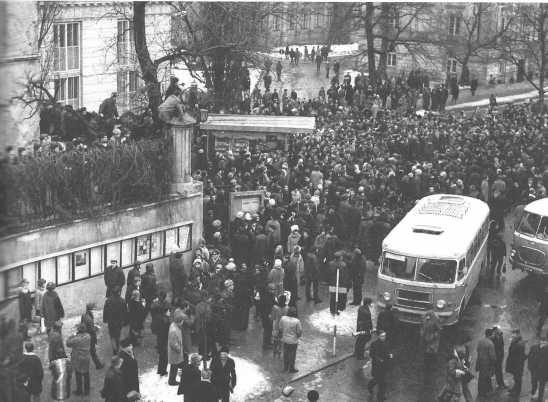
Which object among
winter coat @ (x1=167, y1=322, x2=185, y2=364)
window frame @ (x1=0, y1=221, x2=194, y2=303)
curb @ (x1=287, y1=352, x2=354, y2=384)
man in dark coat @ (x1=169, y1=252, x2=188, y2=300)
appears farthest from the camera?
man in dark coat @ (x1=169, y1=252, x2=188, y2=300)

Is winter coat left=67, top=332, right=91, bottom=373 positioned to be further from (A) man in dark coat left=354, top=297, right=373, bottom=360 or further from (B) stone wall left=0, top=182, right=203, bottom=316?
(A) man in dark coat left=354, top=297, right=373, bottom=360

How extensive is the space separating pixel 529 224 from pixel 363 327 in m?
7.58

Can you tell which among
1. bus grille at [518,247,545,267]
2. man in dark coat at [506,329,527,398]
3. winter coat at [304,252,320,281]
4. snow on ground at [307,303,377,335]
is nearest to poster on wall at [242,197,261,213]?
winter coat at [304,252,320,281]

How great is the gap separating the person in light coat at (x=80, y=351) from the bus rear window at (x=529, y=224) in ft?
40.6

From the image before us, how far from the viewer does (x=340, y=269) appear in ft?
63.4

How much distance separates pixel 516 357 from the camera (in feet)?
51.8

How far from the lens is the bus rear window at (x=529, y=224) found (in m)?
22.6

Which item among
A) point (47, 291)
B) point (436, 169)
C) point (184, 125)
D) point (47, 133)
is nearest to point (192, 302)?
point (47, 291)

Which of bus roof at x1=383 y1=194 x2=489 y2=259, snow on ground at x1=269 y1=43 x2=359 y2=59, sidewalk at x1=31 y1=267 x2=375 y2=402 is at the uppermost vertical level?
snow on ground at x1=269 y1=43 x2=359 y2=59

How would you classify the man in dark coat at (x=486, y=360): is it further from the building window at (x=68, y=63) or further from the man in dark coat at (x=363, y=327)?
the building window at (x=68, y=63)

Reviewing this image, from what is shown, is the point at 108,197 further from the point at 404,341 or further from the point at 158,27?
the point at 158,27

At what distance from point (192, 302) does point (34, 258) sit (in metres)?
3.33

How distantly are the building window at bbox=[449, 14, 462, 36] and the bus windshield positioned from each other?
151 feet

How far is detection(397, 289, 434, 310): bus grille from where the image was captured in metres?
18.8
